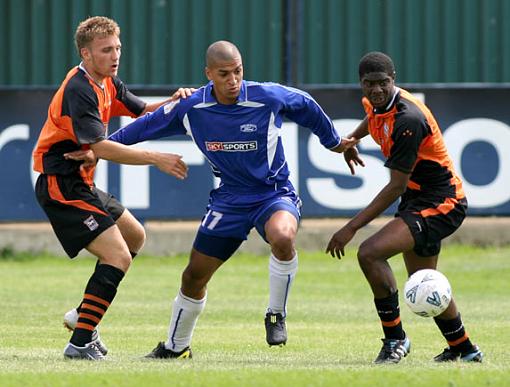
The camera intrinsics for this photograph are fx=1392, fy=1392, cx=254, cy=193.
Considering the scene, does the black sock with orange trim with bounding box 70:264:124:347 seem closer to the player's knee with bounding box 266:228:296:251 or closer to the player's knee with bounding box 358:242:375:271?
the player's knee with bounding box 266:228:296:251

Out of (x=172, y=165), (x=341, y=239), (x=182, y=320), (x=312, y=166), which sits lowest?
(x=312, y=166)

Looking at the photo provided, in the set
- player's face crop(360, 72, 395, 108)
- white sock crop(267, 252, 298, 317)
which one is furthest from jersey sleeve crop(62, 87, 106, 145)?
player's face crop(360, 72, 395, 108)

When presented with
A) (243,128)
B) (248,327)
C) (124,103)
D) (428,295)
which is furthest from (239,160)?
(248,327)

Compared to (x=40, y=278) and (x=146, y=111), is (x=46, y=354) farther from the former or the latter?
(x=40, y=278)

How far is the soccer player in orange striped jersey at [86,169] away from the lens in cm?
989

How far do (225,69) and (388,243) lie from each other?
167cm

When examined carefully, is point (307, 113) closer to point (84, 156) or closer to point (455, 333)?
point (84, 156)

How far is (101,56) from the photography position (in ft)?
33.0

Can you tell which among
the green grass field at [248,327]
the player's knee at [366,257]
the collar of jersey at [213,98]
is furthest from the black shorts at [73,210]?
the player's knee at [366,257]

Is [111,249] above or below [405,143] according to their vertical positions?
below

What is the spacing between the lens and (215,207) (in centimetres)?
1009

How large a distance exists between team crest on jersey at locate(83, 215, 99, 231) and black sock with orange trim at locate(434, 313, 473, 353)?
2.53 metres

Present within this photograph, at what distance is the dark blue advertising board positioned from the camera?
61.9 feet

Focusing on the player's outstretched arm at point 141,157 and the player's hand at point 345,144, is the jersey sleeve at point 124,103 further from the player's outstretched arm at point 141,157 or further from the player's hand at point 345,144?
the player's hand at point 345,144
